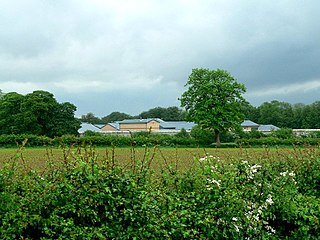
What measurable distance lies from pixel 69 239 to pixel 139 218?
26.3 inches

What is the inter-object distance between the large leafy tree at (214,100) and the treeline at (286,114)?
2623cm

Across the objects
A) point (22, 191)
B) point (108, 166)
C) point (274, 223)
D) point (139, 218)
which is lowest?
point (274, 223)

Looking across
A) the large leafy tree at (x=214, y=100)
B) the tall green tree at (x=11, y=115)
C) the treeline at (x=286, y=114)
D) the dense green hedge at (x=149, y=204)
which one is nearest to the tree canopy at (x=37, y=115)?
the tall green tree at (x=11, y=115)

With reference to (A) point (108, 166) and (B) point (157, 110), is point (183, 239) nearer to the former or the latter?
(A) point (108, 166)

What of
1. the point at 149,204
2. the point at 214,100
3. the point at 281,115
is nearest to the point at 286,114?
the point at 281,115

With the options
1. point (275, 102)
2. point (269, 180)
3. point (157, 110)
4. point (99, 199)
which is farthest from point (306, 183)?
point (157, 110)

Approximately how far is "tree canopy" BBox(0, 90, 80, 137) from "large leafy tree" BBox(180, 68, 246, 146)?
16.7 meters

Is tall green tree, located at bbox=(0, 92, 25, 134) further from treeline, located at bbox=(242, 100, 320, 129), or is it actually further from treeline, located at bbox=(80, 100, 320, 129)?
treeline, located at bbox=(242, 100, 320, 129)

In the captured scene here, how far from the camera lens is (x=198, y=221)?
3.72 meters

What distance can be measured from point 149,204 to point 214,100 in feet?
139

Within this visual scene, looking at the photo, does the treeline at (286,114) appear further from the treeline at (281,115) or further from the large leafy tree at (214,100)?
the large leafy tree at (214,100)

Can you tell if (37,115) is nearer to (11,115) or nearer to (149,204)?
(11,115)

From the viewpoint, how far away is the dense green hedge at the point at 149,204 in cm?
345

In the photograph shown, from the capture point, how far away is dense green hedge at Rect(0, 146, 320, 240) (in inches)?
136
